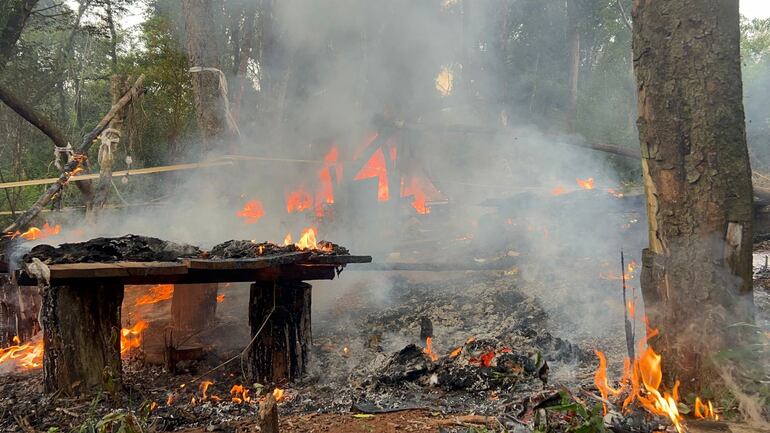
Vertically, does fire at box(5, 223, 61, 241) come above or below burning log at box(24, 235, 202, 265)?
above

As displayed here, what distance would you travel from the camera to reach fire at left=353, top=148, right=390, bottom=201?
13.0 metres

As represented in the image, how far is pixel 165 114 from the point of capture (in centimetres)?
1766

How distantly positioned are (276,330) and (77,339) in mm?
2007

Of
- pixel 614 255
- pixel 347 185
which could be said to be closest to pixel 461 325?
pixel 614 255

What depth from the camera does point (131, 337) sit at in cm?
724

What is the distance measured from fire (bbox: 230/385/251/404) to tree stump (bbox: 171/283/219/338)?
1.97 m

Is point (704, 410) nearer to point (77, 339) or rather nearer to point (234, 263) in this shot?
point (234, 263)

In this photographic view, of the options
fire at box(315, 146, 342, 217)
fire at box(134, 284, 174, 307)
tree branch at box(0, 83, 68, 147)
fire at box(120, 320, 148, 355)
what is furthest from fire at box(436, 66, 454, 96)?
fire at box(120, 320, 148, 355)

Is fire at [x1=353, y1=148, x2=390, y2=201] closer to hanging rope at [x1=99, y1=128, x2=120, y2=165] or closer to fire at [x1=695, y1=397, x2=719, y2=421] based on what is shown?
hanging rope at [x1=99, y1=128, x2=120, y2=165]

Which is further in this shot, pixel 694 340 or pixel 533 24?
pixel 533 24

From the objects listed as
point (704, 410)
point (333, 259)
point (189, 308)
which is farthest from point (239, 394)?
point (704, 410)

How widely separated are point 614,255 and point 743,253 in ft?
18.2

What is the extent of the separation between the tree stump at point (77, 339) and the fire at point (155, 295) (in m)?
3.05

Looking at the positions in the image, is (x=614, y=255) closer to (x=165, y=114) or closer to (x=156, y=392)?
(x=156, y=392)
